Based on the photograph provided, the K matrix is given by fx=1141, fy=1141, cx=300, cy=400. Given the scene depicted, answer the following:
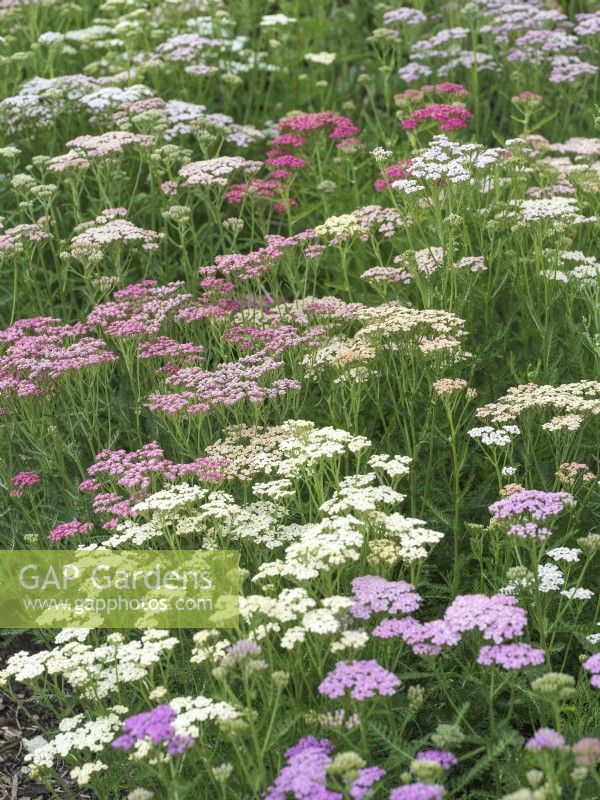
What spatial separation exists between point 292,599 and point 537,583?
92 cm

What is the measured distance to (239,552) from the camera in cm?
479

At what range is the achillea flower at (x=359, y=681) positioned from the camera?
366 centimetres

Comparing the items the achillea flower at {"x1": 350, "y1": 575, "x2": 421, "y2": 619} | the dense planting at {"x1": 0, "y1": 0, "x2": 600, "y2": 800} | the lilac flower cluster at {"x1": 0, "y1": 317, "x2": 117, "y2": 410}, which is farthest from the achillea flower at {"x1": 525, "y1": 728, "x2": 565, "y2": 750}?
the lilac flower cluster at {"x1": 0, "y1": 317, "x2": 117, "y2": 410}

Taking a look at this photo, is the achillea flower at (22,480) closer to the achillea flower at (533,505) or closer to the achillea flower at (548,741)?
the achillea flower at (533,505)

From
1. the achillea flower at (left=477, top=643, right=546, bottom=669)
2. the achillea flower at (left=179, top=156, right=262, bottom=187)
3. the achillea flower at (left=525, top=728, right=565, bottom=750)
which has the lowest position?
the achillea flower at (left=477, top=643, right=546, bottom=669)

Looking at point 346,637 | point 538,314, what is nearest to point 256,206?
point 538,314

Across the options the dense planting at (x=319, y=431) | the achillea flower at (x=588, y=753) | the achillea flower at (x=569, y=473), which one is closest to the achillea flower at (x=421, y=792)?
the dense planting at (x=319, y=431)

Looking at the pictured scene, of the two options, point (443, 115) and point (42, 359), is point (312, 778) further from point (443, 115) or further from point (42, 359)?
point (443, 115)

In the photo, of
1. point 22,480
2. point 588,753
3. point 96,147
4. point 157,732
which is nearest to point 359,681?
point 157,732

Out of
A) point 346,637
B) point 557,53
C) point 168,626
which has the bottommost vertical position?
point 168,626

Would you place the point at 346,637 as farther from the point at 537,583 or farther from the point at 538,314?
the point at 538,314

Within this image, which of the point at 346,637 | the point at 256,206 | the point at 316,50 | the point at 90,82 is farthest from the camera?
the point at 316,50

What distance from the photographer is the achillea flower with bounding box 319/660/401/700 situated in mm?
3660

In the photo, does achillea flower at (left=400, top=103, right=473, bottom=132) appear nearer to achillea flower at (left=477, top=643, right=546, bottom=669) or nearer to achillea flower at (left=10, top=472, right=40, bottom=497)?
achillea flower at (left=10, top=472, right=40, bottom=497)
